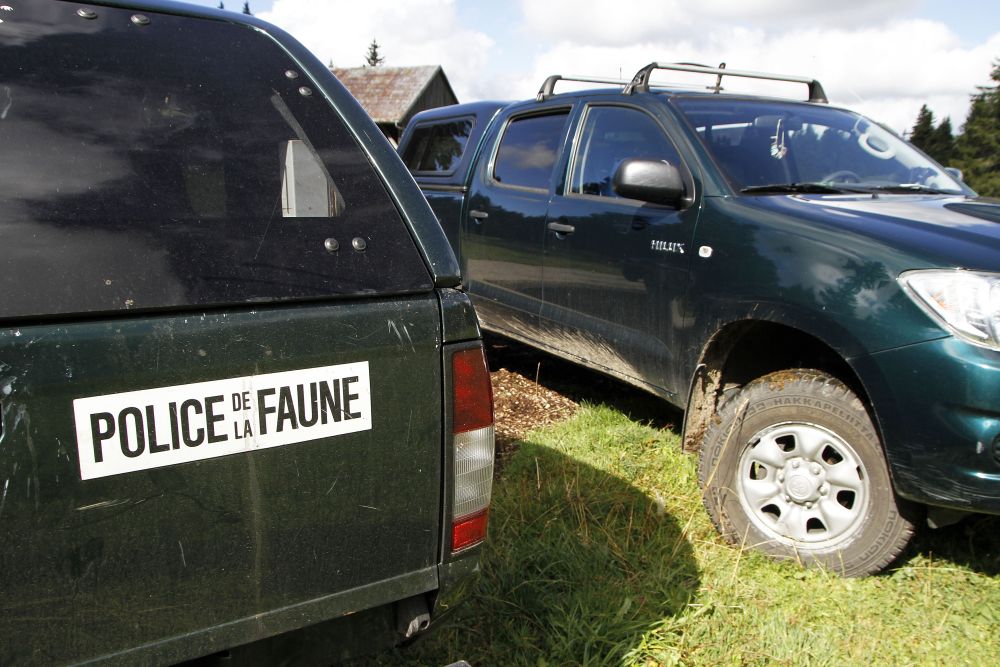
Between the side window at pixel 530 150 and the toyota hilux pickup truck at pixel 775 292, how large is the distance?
2cm

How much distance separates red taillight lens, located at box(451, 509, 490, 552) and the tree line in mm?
29852

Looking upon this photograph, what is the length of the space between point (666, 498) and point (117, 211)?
2660 millimetres

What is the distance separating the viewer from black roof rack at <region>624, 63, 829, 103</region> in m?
4.05

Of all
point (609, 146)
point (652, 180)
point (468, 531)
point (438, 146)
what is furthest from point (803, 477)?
point (438, 146)

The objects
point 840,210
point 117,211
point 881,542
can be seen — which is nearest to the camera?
point 117,211

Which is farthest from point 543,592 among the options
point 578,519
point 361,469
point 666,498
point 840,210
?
point 840,210

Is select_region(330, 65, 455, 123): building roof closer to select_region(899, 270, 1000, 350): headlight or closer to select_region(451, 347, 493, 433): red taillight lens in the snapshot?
select_region(899, 270, 1000, 350): headlight

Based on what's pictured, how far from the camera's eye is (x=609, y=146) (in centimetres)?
414

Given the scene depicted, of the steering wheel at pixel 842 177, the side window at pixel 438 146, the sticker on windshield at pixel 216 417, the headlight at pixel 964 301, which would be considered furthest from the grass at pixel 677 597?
Answer: the side window at pixel 438 146

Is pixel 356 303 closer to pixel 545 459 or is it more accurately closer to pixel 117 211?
pixel 117 211

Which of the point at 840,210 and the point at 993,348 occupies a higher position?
the point at 840,210

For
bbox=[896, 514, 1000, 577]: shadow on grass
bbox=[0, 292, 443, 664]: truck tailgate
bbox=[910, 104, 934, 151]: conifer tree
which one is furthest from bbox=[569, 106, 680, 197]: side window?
bbox=[910, 104, 934, 151]: conifer tree

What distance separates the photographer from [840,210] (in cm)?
303

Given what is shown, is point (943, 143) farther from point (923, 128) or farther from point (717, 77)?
point (717, 77)
